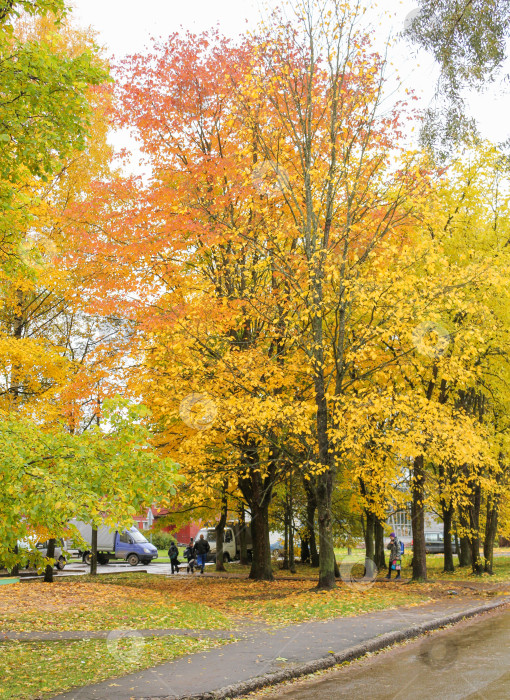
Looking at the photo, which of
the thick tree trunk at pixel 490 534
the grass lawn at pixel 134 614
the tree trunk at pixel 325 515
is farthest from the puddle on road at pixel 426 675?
the thick tree trunk at pixel 490 534

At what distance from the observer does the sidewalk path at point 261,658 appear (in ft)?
19.7

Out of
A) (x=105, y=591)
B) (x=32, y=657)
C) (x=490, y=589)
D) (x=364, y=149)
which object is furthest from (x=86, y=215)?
(x=490, y=589)

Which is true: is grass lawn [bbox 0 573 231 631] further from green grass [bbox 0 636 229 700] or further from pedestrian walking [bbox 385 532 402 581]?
pedestrian walking [bbox 385 532 402 581]

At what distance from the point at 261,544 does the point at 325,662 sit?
1158cm

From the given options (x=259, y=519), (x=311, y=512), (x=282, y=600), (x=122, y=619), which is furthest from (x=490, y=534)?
(x=122, y=619)

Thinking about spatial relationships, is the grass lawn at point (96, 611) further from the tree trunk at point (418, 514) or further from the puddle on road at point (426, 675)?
the tree trunk at point (418, 514)

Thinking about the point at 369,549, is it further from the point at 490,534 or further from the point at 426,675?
the point at 426,675

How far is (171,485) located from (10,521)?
147cm

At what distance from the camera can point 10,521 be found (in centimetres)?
556

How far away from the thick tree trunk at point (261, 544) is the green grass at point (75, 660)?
9552mm

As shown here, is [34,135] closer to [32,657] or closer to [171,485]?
[171,485]

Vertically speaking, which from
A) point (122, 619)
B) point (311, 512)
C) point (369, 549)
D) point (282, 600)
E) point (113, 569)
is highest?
point (311, 512)

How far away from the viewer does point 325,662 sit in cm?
744

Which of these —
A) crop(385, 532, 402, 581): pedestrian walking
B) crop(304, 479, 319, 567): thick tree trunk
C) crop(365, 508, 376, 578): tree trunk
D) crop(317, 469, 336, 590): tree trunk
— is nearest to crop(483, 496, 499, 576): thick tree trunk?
crop(385, 532, 402, 581): pedestrian walking
